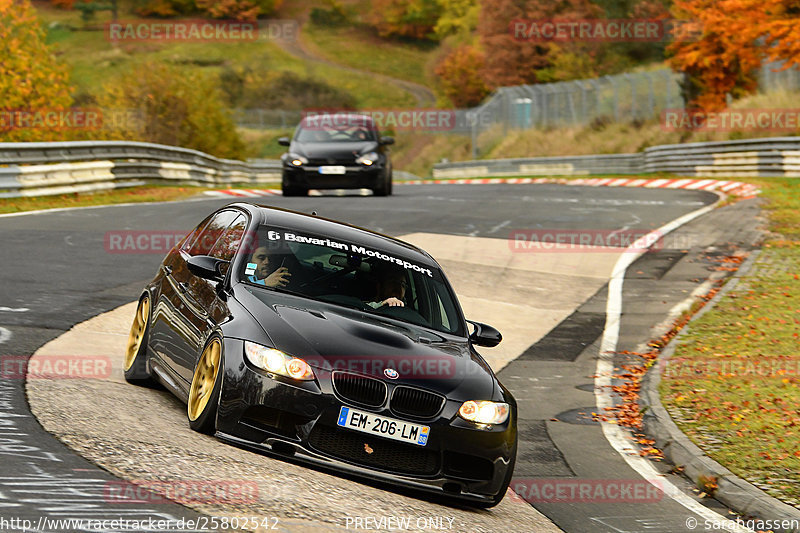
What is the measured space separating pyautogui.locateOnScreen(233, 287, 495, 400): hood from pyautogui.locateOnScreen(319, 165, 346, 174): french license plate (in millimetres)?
18557

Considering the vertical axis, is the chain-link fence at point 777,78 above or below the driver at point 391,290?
above

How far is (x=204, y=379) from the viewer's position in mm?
7277

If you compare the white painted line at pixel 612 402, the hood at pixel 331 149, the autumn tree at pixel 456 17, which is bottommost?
the white painted line at pixel 612 402

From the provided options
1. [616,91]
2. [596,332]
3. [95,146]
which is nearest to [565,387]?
[596,332]

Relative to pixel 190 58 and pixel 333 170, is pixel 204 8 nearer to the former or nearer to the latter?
pixel 190 58

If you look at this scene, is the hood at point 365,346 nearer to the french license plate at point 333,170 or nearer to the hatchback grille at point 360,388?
the hatchback grille at point 360,388

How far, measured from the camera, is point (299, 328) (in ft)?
23.1

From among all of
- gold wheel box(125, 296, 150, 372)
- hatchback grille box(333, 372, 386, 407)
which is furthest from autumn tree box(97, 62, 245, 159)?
hatchback grille box(333, 372, 386, 407)

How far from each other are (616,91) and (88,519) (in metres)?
46.5

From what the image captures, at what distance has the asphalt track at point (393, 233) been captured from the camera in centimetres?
588

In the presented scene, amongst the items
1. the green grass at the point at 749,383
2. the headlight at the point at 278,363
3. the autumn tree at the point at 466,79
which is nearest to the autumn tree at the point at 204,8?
the autumn tree at the point at 466,79

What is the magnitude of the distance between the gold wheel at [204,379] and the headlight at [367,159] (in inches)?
755

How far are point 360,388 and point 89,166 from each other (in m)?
19.8

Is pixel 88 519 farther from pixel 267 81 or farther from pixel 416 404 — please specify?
pixel 267 81
